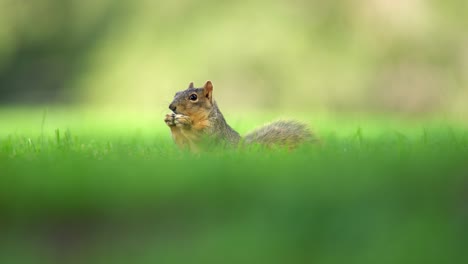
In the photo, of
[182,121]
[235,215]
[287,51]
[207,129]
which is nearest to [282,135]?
[207,129]

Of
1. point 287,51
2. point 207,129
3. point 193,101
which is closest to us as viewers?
point 207,129

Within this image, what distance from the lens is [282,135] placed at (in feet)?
13.8

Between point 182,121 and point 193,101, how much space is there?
382mm

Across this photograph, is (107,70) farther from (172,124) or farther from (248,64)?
(172,124)

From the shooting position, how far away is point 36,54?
73.8ft

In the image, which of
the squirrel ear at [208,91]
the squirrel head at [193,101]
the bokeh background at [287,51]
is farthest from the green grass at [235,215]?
the bokeh background at [287,51]

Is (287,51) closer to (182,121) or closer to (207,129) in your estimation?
(207,129)

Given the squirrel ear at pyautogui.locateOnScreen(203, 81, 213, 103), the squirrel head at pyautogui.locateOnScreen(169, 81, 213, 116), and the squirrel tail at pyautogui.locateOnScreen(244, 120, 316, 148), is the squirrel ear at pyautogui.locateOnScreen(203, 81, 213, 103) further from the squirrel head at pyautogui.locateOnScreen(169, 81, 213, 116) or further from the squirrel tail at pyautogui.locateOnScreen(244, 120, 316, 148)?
the squirrel tail at pyautogui.locateOnScreen(244, 120, 316, 148)

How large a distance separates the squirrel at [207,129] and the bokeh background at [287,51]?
12.6 metres

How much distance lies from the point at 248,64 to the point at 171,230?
15.7 metres

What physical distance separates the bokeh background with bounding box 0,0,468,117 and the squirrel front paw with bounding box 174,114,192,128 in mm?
12919

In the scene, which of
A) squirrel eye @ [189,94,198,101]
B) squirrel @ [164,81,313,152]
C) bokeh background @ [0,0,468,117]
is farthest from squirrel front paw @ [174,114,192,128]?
bokeh background @ [0,0,468,117]

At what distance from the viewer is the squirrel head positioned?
443cm

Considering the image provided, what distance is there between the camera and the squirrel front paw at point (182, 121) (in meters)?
4.12
